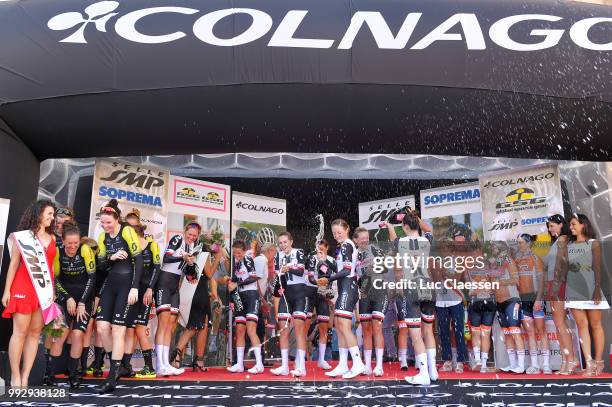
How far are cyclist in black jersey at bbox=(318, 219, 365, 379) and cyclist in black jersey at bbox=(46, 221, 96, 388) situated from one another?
8.04ft

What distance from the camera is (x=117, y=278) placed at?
17.0ft

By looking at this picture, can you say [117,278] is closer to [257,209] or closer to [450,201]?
[257,209]

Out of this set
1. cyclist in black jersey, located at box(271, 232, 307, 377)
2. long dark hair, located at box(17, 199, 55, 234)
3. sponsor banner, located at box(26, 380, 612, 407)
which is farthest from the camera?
cyclist in black jersey, located at box(271, 232, 307, 377)

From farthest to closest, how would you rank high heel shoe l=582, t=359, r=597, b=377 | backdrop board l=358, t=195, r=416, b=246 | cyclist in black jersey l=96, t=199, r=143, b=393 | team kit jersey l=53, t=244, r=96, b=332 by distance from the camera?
backdrop board l=358, t=195, r=416, b=246, high heel shoe l=582, t=359, r=597, b=377, team kit jersey l=53, t=244, r=96, b=332, cyclist in black jersey l=96, t=199, r=143, b=393

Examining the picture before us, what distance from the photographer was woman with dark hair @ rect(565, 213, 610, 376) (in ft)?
19.7

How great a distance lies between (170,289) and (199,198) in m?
2.03

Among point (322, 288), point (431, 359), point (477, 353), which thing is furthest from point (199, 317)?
point (477, 353)

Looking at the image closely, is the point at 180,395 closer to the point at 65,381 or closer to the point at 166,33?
the point at 65,381

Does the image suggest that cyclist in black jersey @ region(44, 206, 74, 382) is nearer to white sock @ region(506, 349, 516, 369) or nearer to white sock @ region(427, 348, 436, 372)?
white sock @ region(427, 348, 436, 372)

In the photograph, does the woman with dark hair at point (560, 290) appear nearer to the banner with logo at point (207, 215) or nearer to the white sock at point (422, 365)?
the white sock at point (422, 365)

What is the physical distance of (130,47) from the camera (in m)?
4.91

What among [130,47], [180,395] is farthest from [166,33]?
[180,395]

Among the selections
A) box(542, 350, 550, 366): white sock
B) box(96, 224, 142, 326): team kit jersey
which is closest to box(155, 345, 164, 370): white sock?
box(96, 224, 142, 326): team kit jersey

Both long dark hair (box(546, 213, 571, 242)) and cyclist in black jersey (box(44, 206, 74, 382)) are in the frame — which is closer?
cyclist in black jersey (box(44, 206, 74, 382))
